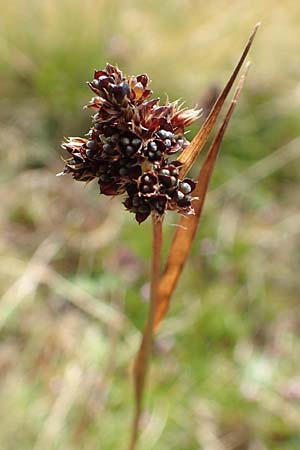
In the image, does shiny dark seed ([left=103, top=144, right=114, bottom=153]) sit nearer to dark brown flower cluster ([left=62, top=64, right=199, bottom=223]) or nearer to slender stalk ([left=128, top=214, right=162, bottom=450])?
dark brown flower cluster ([left=62, top=64, right=199, bottom=223])

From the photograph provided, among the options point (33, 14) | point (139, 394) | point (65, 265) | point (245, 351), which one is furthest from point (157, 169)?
point (33, 14)

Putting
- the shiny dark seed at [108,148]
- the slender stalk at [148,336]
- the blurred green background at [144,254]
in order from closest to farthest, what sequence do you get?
the shiny dark seed at [108,148], the slender stalk at [148,336], the blurred green background at [144,254]

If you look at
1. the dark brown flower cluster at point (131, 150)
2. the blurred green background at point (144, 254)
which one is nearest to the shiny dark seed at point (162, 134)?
the dark brown flower cluster at point (131, 150)

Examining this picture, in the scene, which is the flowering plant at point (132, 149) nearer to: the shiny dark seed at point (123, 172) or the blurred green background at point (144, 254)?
the shiny dark seed at point (123, 172)

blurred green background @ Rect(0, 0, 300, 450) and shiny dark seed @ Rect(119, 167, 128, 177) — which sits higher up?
shiny dark seed @ Rect(119, 167, 128, 177)

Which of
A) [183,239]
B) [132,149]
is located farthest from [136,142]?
[183,239]

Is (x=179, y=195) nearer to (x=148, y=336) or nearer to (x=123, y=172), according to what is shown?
(x=123, y=172)

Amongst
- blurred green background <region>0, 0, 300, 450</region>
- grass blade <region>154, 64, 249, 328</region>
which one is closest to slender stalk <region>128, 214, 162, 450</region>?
grass blade <region>154, 64, 249, 328</region>
